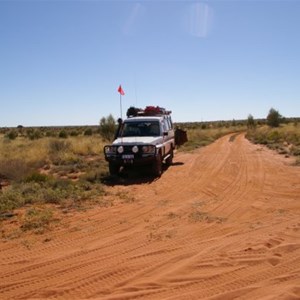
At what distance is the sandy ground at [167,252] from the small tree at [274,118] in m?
54.8

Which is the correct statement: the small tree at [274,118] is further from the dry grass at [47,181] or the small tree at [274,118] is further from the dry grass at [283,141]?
the dry grass at [47,181]

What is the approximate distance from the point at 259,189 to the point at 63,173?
339 inches

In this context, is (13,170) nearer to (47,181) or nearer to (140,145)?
(47,181)

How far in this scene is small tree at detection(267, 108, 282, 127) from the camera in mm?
62031

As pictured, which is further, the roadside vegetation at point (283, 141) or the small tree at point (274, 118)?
the small tree at point (274, 118)

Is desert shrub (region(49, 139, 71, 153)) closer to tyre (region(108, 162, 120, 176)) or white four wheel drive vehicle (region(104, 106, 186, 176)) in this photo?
white four wheel drive vehicle (region(104, 106, 186, 176))

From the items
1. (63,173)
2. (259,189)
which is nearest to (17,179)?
(63,173)

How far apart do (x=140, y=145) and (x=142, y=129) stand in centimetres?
175

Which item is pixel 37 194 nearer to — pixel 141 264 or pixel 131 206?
pixel 131 206

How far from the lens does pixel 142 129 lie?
→ 14.7 metres

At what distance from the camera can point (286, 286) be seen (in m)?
4.60

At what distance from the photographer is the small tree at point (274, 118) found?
6203 centimetres

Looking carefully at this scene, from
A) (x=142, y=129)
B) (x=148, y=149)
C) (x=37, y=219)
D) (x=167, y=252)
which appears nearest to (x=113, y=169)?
(x=148, y=149)

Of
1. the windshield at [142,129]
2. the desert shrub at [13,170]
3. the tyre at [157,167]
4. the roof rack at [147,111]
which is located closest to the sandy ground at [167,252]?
the tyre at [157,167]
